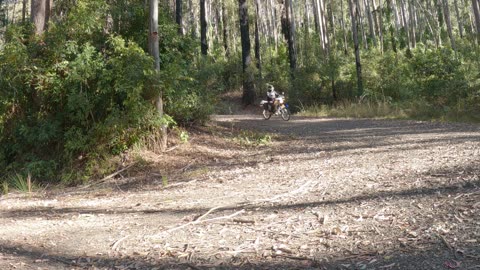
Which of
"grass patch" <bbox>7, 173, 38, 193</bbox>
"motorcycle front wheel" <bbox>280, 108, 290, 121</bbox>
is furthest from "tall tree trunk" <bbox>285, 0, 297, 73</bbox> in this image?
"grass patch" <bbox>7, 173, 38, 193</bbox>

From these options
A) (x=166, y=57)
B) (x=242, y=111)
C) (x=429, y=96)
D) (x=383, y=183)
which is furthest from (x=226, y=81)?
(x=383, y=183)

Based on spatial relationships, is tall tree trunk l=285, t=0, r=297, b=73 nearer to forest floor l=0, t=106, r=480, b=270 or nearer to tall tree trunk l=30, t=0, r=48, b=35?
tall tree trunk l=30, t=0, r=48, b=35

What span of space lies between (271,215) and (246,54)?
21.0m

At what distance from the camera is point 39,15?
11469 millimetres

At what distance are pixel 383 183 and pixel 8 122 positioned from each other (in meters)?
8.89

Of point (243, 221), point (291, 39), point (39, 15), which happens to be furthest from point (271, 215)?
point (291, 39)

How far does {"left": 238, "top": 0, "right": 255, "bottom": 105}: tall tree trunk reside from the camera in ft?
79.9

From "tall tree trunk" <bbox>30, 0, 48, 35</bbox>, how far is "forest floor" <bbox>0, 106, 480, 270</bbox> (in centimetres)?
443

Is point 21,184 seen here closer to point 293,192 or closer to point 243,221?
point 293,192

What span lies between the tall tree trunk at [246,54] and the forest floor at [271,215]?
15728 mm

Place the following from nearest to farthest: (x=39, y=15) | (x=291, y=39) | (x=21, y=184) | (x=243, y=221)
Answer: (x=243, y=221) < (x=21, y=184) < (x=39, y=15) < (x=291, y=39)

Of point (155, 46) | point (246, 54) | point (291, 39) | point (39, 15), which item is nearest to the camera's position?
point (155, 46)

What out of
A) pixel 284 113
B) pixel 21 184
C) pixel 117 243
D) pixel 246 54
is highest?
pixel 246 54

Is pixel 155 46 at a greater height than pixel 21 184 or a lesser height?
greater
